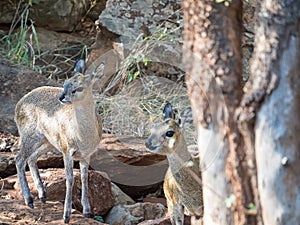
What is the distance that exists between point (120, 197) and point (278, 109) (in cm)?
420

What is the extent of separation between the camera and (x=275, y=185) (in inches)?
188

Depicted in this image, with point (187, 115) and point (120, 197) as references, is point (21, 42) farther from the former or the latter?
point (120, 197)

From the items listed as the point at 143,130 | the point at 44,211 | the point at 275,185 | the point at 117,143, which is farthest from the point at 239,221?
the point at 143,130

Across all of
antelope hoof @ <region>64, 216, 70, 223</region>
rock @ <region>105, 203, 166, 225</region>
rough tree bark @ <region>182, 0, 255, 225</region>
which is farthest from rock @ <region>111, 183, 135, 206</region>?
rough tree bark @ <region>182, 0, 255, 225</region>

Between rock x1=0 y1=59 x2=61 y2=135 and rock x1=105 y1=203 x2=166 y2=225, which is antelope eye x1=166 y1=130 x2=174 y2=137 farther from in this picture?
rock x1=0 y1=59 x2=61 y2=135

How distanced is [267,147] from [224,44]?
73cm

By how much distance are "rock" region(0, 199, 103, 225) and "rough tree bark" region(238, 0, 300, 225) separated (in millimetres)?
2672

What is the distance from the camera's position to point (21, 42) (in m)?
12.0

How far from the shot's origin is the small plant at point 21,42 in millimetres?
11805

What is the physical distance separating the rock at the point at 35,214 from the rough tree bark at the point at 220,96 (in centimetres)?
223

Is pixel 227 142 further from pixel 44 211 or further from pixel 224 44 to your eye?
pixel 44 211

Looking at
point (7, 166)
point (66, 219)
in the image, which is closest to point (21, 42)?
point (7, 166)

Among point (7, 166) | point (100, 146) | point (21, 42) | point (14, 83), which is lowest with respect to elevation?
point (7, 166)

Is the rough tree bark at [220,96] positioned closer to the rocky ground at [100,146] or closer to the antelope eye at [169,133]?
the antelope eye at [169,133]
